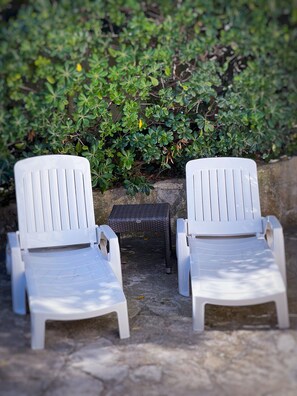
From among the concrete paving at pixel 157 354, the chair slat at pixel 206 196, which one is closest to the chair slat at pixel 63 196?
the concrete paving at pixel 157 354

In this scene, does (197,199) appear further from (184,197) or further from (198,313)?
(198,313)

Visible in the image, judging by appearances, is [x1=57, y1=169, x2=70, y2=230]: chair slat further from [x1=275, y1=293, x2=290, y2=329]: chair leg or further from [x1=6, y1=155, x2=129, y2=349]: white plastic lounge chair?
[x1=275, y1=293, x2=290, y2=329]: chair leg

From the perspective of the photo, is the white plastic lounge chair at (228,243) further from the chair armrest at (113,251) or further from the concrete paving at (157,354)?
Result: the chair armrest at (113,251)

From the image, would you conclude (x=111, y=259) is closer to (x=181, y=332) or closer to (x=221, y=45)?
(x=181, y=332)

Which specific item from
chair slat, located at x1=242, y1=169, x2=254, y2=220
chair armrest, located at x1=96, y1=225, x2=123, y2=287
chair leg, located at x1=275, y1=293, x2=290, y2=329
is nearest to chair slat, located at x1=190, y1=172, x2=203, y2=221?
chair slat, located at x1=242, y1=169, x2=254, y2=220

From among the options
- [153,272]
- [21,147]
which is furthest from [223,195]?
[21,147]

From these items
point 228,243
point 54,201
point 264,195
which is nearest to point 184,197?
point 264,195

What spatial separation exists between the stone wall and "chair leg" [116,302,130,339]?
209 centimetres

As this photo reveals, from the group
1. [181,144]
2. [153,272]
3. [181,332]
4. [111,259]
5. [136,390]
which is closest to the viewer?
[136,390]

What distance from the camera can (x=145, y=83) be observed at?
6719mm

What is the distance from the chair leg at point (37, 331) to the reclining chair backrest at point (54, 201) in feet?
3.83

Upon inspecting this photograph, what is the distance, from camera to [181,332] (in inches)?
206

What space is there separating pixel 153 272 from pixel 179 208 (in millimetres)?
1024

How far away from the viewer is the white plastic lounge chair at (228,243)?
5176 millimetres
